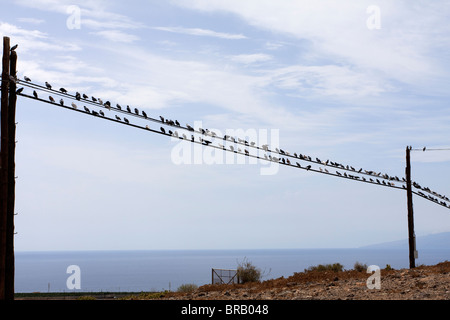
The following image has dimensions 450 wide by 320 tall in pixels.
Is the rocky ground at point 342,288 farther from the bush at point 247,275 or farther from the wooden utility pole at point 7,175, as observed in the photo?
the wooden utility pole at point 7,175

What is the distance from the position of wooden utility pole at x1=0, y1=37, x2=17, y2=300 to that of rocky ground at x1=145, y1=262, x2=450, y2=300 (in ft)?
24.4

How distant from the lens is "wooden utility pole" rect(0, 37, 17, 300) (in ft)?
60.9

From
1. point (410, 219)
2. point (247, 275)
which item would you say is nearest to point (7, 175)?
point (247, 275)

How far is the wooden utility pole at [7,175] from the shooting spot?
60.9 feet

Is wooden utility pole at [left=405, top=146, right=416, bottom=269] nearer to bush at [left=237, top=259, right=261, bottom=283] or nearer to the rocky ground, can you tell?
the rocky ground

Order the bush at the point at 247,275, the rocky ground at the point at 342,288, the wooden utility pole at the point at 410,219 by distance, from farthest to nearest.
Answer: the wooden utility pole at the point at 410,219 → the bush at the point at 247,275 → the rocky ground at the point at 342,288

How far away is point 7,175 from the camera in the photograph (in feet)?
61.7

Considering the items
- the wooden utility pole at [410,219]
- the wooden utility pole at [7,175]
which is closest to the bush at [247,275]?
the wooden utility pole at [410,219]

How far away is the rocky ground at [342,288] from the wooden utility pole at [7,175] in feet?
24.4

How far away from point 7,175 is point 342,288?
45.2ft

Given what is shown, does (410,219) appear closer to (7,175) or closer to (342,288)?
(342,288)

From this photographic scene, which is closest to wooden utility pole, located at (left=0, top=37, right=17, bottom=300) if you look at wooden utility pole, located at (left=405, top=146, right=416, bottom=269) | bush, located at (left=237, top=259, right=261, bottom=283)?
bush, located at (left=237, top=259, right=261, bottom=283)
